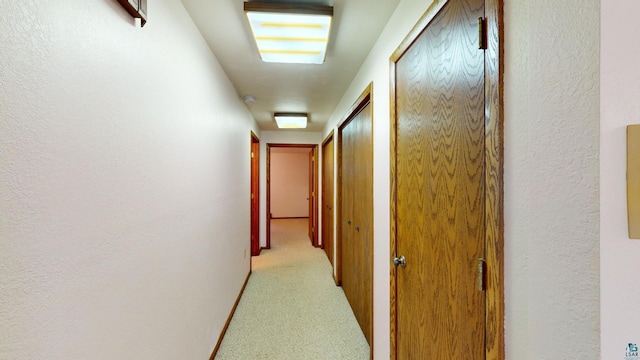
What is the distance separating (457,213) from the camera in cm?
90

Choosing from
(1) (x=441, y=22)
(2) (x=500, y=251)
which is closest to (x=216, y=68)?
→ (1) (x=441, y=22)

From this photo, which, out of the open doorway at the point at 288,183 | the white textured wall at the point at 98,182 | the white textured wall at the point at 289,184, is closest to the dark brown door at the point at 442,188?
the white textured wall at the point at 98,182

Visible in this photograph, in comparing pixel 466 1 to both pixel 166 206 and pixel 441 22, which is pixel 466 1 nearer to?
pixel 441 22

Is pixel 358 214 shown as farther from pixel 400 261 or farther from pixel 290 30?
pixel 290 30

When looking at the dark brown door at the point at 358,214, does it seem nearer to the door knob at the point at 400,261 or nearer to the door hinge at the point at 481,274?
the door knob at the point at 400,261

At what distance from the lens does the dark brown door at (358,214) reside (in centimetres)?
200

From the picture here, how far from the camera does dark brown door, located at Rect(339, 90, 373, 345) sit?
1998mm

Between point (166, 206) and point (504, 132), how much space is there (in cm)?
138

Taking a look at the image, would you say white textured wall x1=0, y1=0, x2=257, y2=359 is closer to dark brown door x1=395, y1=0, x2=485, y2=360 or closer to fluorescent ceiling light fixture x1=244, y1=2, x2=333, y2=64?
fluorescent ceiling light fixture x1=244, y1=2, x2=333, y2=64

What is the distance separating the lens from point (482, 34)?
2.53 feet

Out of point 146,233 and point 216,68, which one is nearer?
point 146,233

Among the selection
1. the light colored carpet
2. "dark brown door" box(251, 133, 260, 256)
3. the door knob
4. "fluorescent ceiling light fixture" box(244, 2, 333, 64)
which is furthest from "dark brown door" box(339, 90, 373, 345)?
"dark brown door" box(251, 133, 260, 256)

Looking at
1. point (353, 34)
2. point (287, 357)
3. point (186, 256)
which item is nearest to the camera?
point (186, 256)

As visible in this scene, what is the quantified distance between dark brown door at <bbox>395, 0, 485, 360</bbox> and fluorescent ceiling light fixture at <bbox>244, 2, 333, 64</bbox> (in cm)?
52
